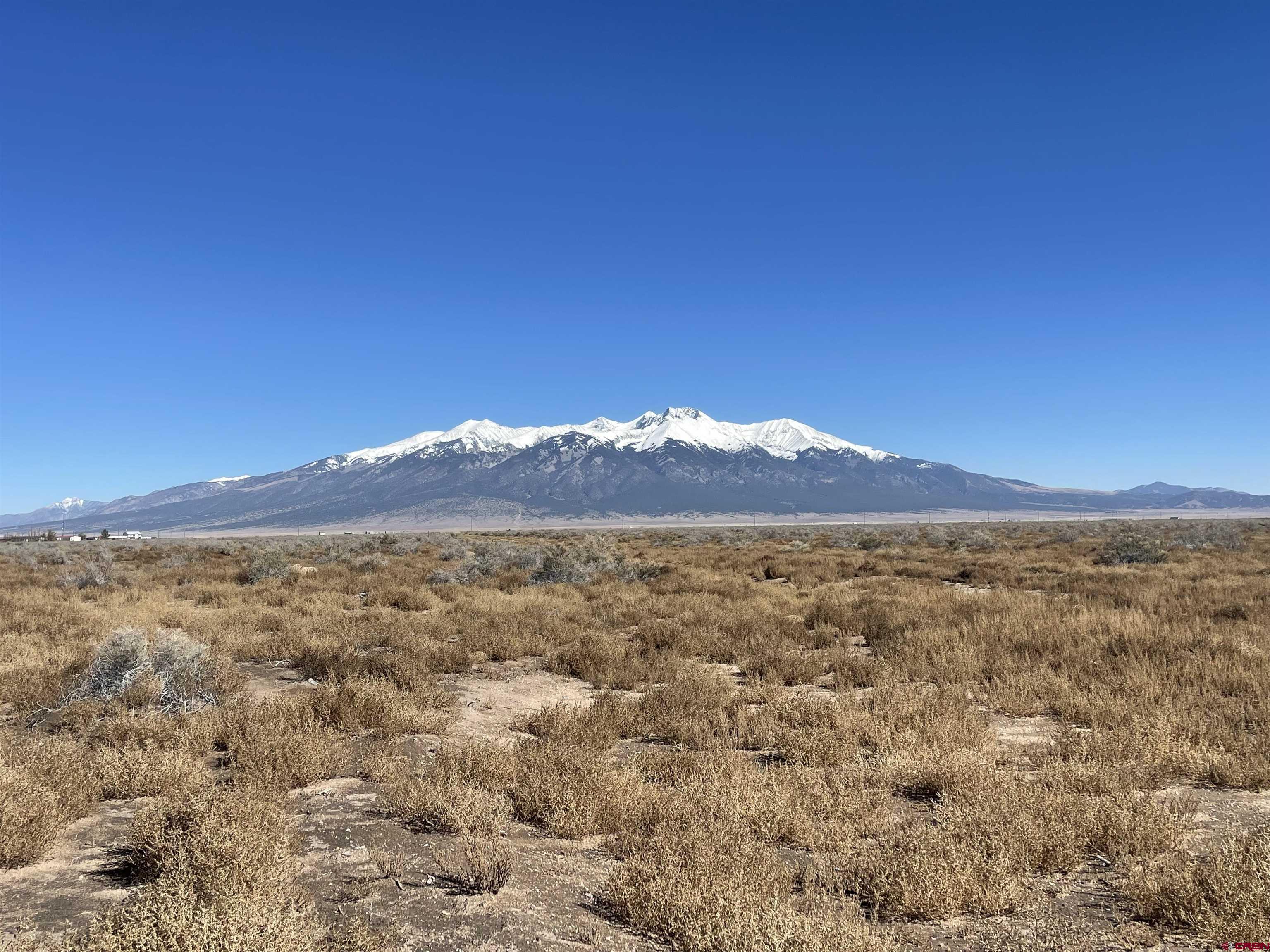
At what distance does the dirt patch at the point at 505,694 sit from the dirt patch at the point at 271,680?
194 centimetres

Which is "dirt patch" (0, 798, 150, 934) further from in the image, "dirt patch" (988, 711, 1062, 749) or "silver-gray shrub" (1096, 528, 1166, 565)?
"silver-gray shrub" (1096, 528, 1166, 565)

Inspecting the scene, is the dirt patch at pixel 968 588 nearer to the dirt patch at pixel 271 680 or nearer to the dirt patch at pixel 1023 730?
the dirt patch at pixel 1023 730

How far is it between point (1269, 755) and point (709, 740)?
4.95m

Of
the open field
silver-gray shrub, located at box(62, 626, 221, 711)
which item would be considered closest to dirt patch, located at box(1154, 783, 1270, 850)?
the open field

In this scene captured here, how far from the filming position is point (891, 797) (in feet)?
18.4

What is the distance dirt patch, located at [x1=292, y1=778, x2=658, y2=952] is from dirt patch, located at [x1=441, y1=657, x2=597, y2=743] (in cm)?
235

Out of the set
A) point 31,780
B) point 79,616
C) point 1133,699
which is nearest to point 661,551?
point 79,616

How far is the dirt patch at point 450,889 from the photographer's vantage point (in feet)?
12.4

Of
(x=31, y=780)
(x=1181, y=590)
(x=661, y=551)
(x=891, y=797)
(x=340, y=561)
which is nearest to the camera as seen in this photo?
(x=31, y=780)

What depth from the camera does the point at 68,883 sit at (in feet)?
14.0

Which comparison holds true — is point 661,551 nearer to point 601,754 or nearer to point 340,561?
point 340,561

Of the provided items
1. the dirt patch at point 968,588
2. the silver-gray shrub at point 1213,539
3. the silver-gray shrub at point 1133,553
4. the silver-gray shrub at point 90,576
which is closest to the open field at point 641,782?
the dirt patch at point 968,588

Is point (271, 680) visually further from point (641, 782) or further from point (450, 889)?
point (450, 889)

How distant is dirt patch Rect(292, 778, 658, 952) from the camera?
12.4ft
